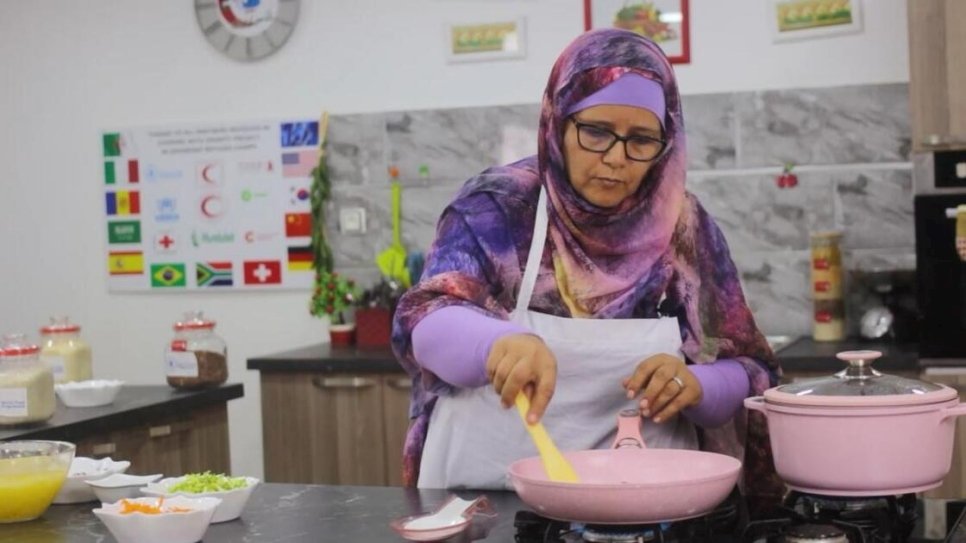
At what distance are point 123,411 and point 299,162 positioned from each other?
5.07ft

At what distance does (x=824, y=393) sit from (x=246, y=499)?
0.83 m

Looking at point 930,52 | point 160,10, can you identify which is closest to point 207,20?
point 160,10

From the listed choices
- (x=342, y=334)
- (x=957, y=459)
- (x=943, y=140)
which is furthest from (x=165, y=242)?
(x=957, y=459)

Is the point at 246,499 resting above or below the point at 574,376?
below

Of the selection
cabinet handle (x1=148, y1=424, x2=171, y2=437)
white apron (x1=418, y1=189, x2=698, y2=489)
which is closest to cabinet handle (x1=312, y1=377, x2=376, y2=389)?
cabinet handle (x1=148, y1=424, x2=171, y2=437)

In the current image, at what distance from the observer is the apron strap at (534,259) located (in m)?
2.00

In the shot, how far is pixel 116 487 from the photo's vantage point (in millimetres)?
2023

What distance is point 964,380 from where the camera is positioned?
11.4ft

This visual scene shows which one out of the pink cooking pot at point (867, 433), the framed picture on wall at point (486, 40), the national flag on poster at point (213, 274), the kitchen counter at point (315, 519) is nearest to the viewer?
the pink cooking pot at point (867, 433)

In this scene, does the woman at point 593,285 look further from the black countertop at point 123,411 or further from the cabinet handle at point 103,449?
the cabinet handle at point 103,449

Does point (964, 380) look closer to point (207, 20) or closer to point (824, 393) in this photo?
point (824, 393)

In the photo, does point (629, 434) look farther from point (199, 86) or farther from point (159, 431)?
point (199, 86)

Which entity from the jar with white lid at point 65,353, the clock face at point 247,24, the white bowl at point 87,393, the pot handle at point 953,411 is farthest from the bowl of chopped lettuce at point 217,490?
the clock face at point 247,24

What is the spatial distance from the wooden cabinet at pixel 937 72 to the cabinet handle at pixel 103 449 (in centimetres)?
236
